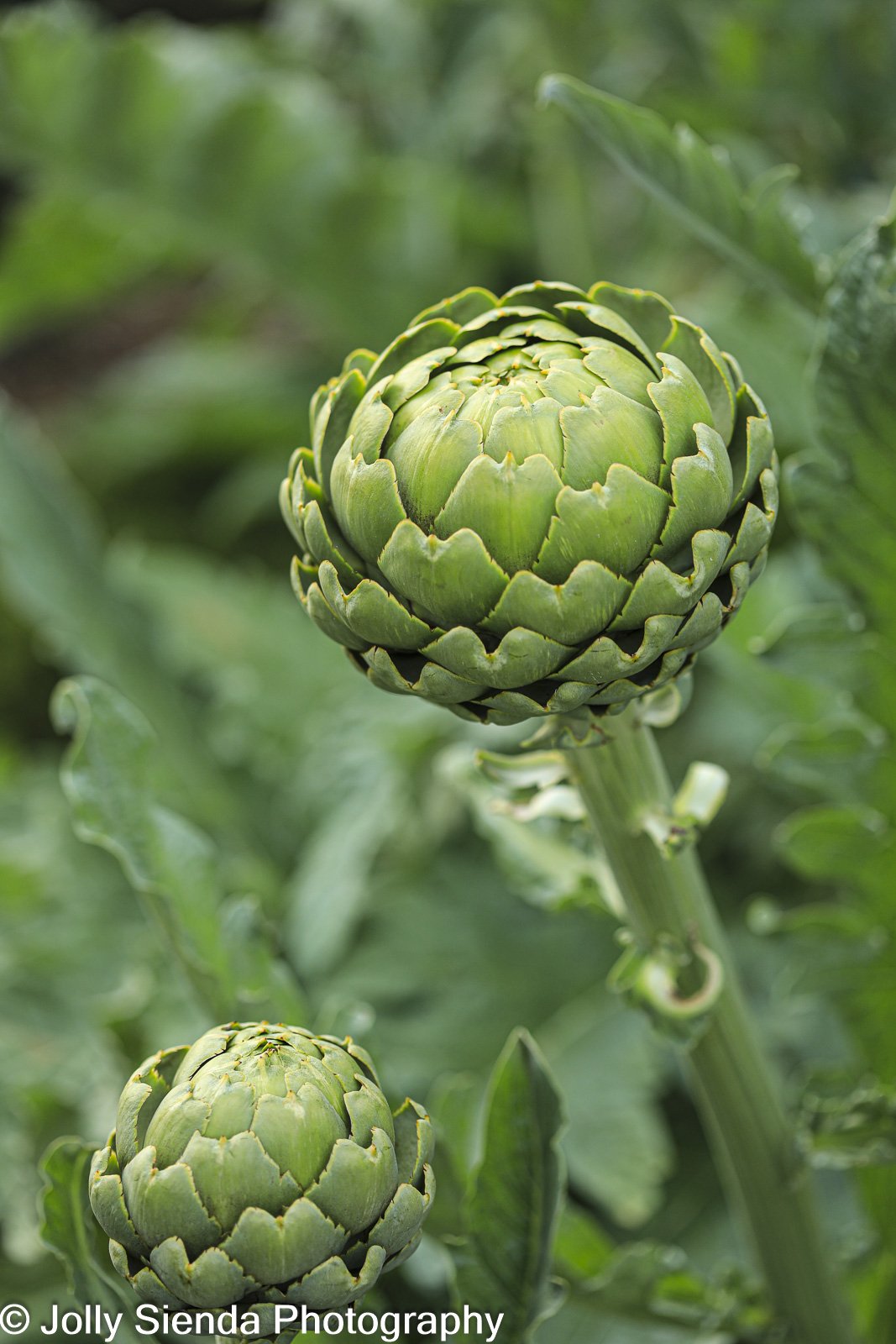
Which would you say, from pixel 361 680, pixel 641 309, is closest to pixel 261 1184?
pixel 641 309

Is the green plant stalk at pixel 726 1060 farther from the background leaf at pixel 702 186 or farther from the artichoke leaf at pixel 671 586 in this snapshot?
the background leaf at pixel 702 186

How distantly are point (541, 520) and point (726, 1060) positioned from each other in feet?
0.66

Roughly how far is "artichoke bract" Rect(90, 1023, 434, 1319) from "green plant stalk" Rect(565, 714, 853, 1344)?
0.10m

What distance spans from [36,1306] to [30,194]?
1.63 meters

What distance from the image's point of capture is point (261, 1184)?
284 mm

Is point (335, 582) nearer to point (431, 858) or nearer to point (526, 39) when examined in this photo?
point (431, 858)

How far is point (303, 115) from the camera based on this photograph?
114cm

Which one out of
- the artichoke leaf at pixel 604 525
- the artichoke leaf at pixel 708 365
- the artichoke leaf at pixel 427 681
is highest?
the artichoke leaf at pixel 708 365

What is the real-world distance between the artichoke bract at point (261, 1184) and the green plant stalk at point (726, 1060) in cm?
10

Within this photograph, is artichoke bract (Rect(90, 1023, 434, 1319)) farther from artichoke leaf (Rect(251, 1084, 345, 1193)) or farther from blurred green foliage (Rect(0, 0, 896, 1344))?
blurred green foliage (Rect(0, 0, 896, 1344))

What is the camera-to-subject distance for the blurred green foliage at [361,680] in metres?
0.50

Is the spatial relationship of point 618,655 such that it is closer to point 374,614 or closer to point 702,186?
point 374,614

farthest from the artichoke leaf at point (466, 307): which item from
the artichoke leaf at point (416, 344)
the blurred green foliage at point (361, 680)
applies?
the blurred green foliage at point (361, 680)

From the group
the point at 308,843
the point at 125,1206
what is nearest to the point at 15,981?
the point at 308,843
